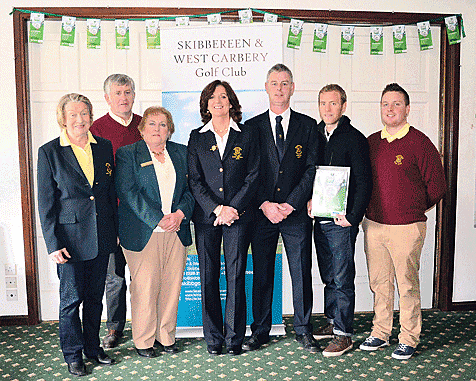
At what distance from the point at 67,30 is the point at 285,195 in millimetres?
2078

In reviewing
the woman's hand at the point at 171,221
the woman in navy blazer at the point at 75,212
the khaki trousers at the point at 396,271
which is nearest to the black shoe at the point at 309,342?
the khaki trousers at the point at 396,271

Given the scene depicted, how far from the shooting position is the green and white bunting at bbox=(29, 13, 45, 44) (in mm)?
3418

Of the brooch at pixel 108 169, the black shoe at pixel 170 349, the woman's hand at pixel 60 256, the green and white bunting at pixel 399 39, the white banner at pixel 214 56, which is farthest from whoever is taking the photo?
the green and white bunting at pixel 399 39

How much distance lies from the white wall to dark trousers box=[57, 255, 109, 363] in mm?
1090

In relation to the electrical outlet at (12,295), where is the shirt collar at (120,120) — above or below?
above

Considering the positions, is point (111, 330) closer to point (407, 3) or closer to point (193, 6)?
point (193, 6)

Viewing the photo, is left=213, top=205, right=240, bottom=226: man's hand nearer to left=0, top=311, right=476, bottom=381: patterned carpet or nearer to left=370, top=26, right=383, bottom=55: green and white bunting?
left=0, top=311, right=476, bottom=381: patterned carpet

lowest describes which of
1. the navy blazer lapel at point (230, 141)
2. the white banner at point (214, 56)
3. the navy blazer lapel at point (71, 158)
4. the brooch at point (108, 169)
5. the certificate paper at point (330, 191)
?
the certificate paper at point (330, 191)

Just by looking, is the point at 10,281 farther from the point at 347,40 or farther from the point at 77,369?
the point at 347,40

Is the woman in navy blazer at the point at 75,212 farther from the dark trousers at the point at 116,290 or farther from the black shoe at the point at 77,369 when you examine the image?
the dark trousers at the point at 116,290

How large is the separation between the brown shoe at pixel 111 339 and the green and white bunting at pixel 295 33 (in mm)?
2521

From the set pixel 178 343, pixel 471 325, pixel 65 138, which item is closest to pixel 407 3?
pixel 471 325

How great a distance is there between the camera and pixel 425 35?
143 inches

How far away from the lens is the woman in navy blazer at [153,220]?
2.84 m
